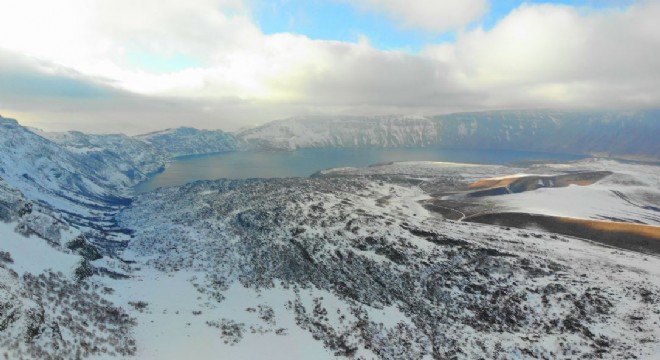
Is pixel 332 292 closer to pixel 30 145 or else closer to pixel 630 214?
pixel 630 214

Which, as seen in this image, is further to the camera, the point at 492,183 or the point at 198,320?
the point at 492,183

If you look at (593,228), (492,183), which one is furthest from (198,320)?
(492,183)

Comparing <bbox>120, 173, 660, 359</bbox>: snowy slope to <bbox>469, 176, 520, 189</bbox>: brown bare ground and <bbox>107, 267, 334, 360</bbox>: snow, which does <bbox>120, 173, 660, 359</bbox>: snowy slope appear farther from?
<bbox>469, 176, 520, 189</bbox>: brown bare ground

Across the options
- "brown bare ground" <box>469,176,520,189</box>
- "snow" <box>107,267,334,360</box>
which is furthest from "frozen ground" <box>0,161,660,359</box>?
"brown bare ground" <box>469,176,520,189</box>

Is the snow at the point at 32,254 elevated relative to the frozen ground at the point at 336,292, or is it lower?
elevated

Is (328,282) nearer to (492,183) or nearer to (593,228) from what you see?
(593,228)

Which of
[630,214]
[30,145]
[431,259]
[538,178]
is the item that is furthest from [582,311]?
[30,145]

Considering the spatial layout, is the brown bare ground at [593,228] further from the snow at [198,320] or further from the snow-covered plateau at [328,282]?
the snow at [198,320]

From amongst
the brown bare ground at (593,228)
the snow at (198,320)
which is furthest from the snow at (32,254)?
the brown bare ground at (593,228)
